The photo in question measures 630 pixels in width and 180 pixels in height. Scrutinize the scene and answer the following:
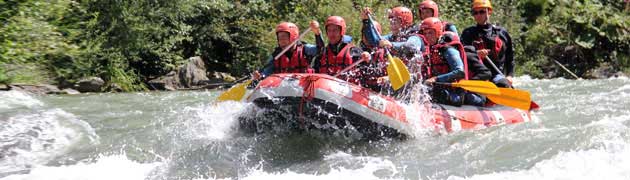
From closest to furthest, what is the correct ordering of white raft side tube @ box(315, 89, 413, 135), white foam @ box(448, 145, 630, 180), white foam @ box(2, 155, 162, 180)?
white foam @ box(448, 145, 630, 180)
white foam @ box(2, 155, 162, 180)
white raft side tube @ box(315, 89, 413, 135)

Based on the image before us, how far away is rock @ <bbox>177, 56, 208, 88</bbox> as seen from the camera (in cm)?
1418

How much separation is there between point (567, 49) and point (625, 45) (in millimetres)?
1155

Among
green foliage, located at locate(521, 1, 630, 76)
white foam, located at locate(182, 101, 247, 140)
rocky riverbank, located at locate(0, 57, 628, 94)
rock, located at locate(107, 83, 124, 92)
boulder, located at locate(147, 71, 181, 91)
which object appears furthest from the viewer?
green foliage, located at locate(521, 1, 630, 76)

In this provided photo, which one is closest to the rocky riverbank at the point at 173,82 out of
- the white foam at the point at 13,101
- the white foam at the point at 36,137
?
the white foam at the point at 13,101

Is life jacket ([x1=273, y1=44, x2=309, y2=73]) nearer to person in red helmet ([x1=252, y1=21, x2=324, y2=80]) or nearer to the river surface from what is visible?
person in red helmet ([x1=252, y1=21, x2=324, y2=80])

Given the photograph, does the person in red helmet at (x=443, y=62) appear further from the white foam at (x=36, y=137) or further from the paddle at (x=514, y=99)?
the white foam at (x=36, y=137)

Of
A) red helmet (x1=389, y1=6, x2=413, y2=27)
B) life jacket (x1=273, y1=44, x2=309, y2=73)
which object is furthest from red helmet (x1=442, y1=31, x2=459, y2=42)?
life jacket (x1=273, y1=44, x2=309, y2=73)

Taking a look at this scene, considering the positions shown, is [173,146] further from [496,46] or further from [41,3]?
[496,46]

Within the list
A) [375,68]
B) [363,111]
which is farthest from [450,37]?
[363,111]

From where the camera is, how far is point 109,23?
13.6 m

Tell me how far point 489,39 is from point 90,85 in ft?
25.9

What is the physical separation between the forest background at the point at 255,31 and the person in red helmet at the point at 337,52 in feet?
22.0

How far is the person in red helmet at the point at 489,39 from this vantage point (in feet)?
25.6

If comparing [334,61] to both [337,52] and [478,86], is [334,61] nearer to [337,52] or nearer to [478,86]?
[337,52]
